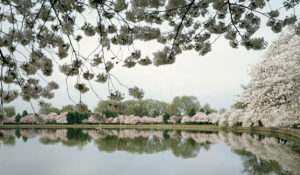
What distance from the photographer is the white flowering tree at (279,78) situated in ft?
41.7

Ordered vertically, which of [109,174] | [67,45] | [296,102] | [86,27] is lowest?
[109,174]

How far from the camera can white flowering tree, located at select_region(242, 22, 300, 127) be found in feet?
41.7

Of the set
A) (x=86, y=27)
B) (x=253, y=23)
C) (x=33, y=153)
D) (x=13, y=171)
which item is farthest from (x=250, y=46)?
(x=33, y=153)

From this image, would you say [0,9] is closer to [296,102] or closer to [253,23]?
[253,23]

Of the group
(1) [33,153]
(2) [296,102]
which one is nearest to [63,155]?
(1) [33,153]

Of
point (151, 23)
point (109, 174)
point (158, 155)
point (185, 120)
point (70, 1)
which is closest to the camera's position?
point (70, 1)

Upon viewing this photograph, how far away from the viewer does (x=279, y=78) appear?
12953mm

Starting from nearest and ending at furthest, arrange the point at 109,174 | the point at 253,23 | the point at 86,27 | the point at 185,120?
1. the point at 86,27
2. the point at 253,23
3. the point at 109,174
4. the point at 185,120

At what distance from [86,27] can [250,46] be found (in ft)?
9.77

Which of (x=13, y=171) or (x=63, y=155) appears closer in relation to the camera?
(x=13, y=171)

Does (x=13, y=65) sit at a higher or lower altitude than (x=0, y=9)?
lower

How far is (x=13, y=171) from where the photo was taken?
41.4 feet

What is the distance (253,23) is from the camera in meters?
4.82

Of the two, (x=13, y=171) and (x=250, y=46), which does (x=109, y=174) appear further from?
(x=250, y=46)
